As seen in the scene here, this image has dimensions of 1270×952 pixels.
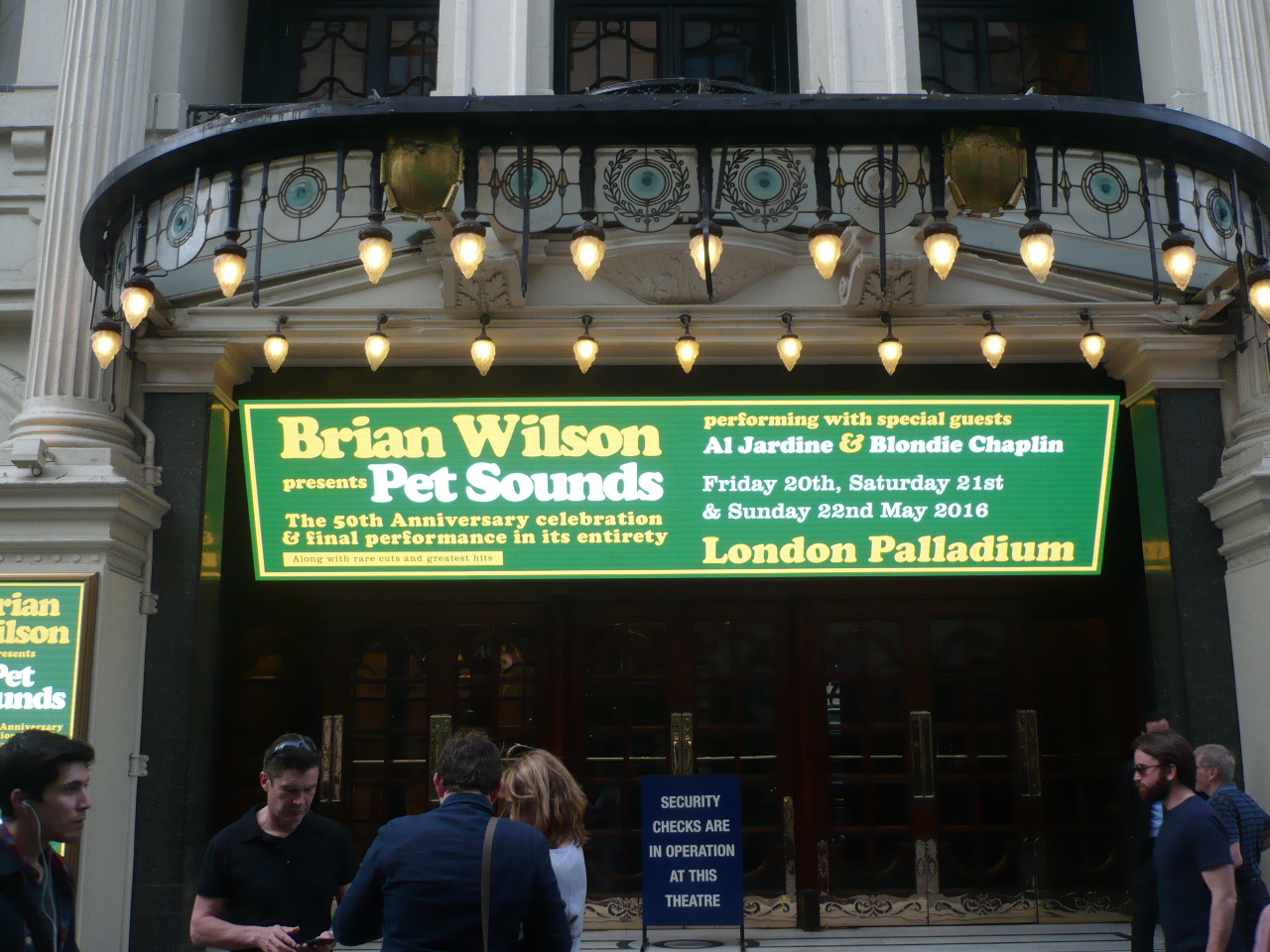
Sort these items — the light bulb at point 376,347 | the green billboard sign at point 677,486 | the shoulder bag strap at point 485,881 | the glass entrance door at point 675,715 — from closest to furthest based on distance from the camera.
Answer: the shoulder bag strap at point 485,881 → the light bulb at point 376,347 → the green billboard sign at point 677,486 → the glass entrance door at point 675,715

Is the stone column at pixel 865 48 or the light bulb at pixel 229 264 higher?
the stone column at pixel 865 48

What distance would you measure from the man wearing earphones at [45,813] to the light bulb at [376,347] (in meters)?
4.95

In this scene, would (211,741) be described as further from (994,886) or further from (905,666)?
(994,886)

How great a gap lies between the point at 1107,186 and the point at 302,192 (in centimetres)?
491

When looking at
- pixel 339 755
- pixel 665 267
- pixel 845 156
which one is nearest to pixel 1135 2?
pixel 845 156

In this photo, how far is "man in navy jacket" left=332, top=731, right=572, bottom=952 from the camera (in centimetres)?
312

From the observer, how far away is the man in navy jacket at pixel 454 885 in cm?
312

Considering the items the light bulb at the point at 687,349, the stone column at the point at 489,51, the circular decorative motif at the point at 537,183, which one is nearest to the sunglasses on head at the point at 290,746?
the circular decorative motif at the point at 537,183

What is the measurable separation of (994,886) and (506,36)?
7549mm

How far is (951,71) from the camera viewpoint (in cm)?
988

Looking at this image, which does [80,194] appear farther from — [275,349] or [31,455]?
[31,455]

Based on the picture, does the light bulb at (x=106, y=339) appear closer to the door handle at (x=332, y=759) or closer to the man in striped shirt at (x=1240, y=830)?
the door handle at (x=332, y=759)

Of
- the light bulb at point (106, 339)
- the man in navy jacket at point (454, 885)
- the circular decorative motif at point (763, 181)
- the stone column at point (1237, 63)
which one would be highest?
the stone column at point (1237, 63)

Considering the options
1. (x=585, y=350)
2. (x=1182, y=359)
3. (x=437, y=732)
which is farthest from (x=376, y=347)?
(x=1182, y=359)
